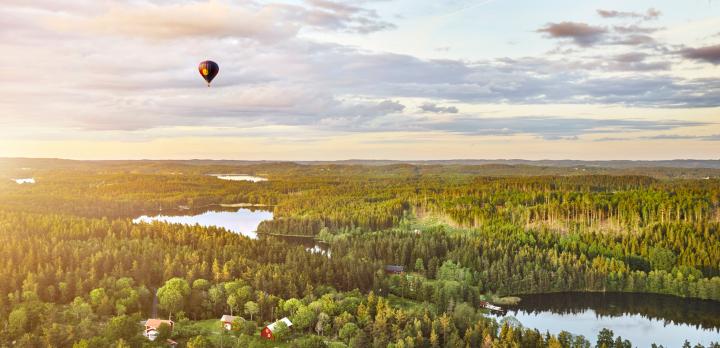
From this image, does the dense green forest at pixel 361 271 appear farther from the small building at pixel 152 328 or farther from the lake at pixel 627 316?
the lake at pixel 627 316

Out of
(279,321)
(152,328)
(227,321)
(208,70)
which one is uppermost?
(208,70)

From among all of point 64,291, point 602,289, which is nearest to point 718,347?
point 602,289

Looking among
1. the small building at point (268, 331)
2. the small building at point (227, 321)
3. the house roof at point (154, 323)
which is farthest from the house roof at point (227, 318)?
the house roof at point (154, 323)

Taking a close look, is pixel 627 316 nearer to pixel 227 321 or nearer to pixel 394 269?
pixel 394 269

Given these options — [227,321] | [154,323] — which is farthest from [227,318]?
[154,323]

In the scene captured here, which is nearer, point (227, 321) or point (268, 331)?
point (268, 331)

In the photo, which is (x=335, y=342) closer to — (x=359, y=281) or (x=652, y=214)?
(x=359, y=281)

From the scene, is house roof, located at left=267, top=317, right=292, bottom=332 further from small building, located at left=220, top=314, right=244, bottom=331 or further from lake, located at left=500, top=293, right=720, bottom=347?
lake, located at left=500, top=293, right=720, bottom=347
